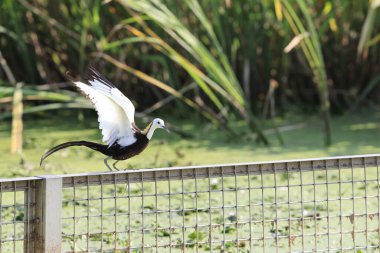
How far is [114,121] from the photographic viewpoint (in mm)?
2291

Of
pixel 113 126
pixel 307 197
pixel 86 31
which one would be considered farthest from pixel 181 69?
pixel 113 126

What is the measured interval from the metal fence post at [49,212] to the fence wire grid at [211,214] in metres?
0.01

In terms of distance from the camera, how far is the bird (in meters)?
2.22

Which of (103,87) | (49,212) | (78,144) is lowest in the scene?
(49,212)

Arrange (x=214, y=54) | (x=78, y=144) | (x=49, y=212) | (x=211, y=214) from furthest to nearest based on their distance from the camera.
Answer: (x=214, y=54), (x=211, y=214), (x=78, y=144), (x=49, y=212)

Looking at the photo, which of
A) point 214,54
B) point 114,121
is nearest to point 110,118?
point 114,121

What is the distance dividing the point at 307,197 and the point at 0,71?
2.41 meters

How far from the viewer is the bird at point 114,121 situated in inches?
87.4

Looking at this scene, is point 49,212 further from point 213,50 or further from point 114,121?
point 213,50

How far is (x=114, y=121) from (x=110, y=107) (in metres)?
0.04

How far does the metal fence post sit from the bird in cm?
25

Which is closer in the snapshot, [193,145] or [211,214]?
[211,214]

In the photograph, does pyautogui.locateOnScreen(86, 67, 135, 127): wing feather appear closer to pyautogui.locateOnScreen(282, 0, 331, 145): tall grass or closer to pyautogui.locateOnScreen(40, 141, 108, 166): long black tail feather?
pyautogui.locateOnScreen(40, 141, 108, 166): long black tail feather

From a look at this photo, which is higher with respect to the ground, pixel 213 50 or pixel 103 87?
pixel 213 50
